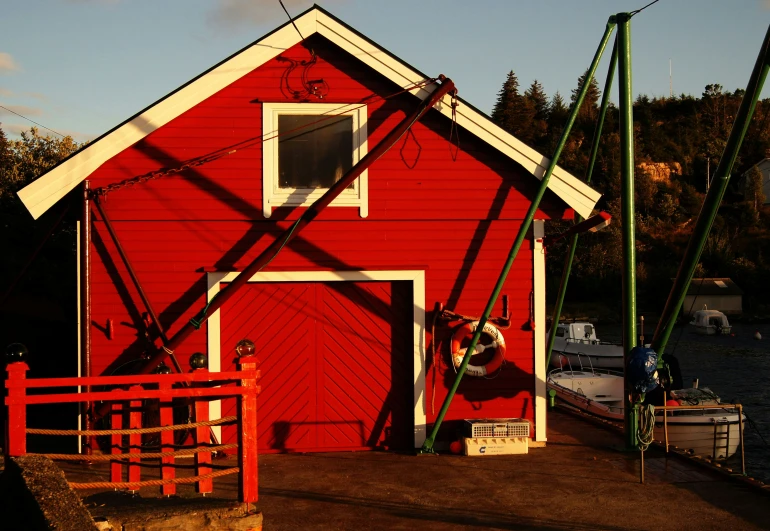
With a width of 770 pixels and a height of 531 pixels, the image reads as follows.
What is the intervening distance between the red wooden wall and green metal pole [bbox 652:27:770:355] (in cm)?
180

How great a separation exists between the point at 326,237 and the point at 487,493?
400 cm

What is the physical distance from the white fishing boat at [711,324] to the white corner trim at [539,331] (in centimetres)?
4252

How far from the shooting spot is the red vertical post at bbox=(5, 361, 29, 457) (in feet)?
21.9

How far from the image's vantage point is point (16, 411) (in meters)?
6.72

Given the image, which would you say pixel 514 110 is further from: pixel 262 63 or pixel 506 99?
pixel 262 63

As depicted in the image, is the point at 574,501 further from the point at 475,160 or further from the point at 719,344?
the point at 719,344

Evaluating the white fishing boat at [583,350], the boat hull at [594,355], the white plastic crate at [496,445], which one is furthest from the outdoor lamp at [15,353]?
the boat hull at [594,355]

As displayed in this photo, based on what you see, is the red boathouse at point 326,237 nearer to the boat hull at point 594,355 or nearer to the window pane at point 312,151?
the window pane at point 312,151

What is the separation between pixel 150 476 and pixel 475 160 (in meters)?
5.77

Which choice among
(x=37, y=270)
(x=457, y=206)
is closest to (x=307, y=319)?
(x=457, y=206)

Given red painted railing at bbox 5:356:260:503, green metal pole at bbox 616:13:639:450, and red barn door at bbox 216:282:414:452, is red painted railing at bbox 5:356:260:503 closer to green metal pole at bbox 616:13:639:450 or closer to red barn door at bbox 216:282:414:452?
red barn door at bbox 216:282:414:452

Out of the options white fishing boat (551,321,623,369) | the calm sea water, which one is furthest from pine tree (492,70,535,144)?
white fishing boat (551,321,623,369)

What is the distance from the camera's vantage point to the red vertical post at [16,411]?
6.67m

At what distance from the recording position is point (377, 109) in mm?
10781
